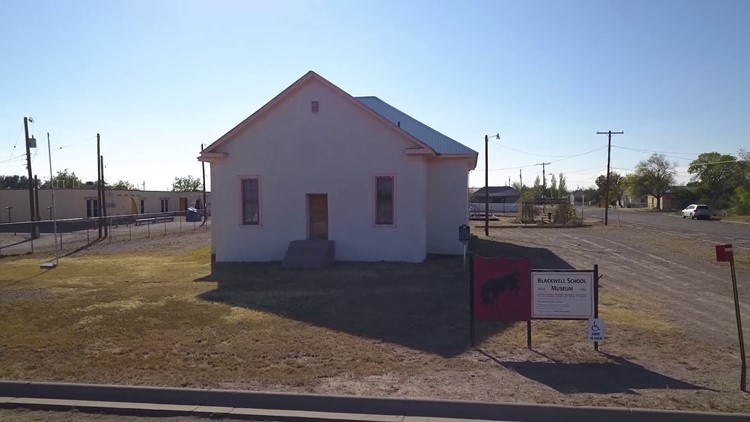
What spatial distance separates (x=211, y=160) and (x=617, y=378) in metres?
17.3

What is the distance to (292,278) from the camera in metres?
16.8

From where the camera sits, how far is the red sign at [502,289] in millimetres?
8586

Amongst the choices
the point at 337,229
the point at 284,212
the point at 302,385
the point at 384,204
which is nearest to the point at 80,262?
the point at 284,212

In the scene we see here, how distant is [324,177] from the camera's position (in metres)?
20.5

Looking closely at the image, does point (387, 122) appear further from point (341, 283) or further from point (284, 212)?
point (341, 283)

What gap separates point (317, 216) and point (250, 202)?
2587 millimetres

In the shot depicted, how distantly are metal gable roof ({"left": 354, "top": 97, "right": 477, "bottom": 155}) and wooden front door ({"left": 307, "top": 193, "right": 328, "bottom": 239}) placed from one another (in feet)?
12.9

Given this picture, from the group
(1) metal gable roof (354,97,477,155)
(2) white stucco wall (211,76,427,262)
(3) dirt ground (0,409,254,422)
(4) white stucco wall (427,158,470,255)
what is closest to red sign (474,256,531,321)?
(3) dirt ground (0,409,254,422)

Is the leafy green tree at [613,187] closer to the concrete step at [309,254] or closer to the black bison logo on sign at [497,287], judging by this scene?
the concrete step at [309,254]

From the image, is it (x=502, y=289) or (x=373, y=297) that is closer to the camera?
(x=502, y=289)

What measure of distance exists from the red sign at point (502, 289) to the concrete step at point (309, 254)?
1077cm

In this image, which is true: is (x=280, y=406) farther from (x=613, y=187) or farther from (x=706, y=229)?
(x=613, y=187)

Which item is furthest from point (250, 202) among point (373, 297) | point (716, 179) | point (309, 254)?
point (716, 179)

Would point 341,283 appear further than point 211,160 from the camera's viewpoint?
No
